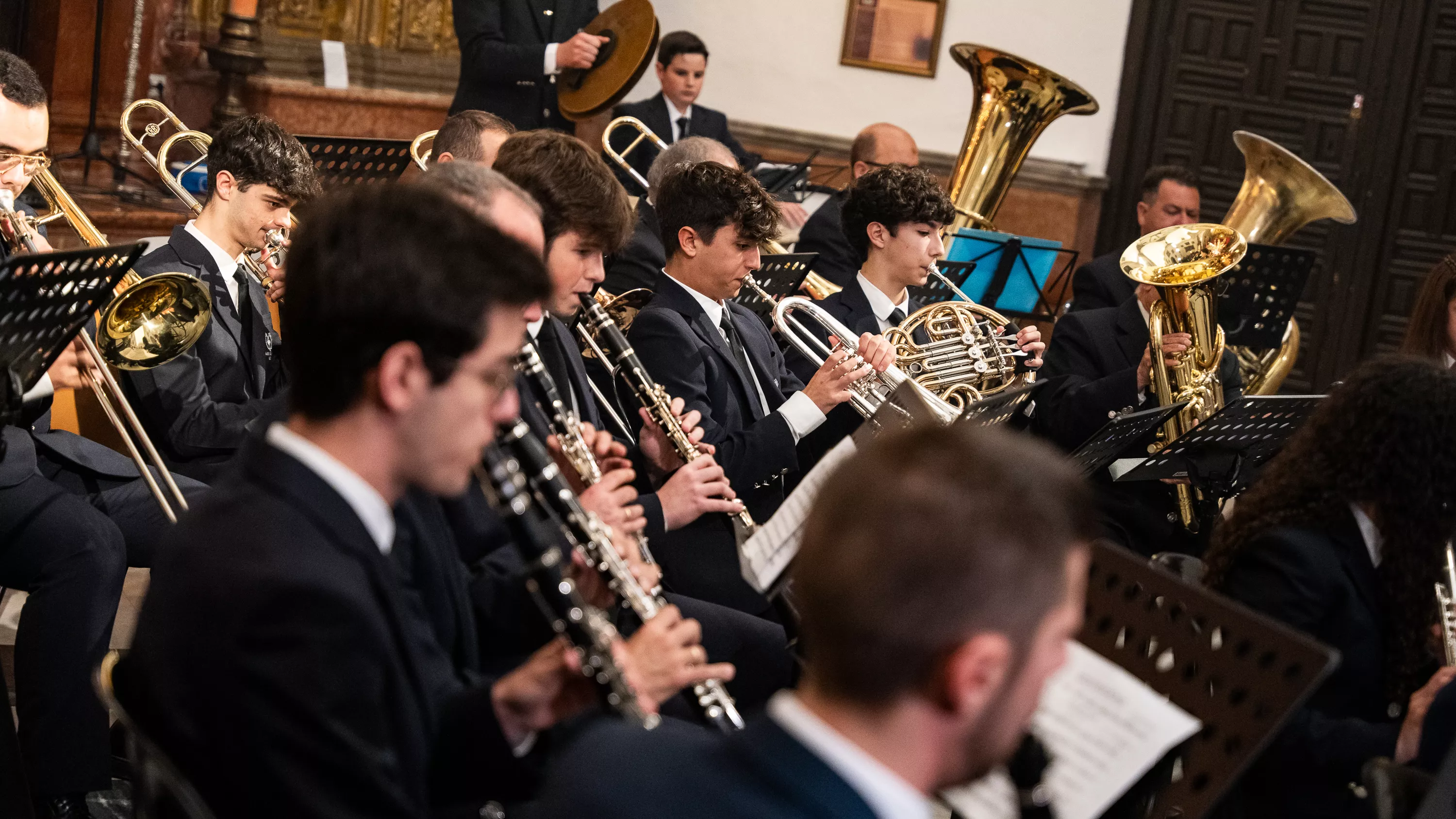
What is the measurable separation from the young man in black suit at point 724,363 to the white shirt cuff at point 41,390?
1.21m

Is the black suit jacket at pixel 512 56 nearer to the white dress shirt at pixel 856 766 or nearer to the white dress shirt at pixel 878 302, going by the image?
the white dress shirt at pixel 878 302

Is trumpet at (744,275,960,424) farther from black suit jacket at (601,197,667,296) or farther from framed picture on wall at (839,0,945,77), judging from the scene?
framed picture on wall at (839,0,945,77)

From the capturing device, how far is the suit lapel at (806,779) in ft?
3.32

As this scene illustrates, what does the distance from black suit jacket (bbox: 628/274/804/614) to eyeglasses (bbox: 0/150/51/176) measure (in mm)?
1469

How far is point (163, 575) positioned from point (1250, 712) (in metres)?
1.27

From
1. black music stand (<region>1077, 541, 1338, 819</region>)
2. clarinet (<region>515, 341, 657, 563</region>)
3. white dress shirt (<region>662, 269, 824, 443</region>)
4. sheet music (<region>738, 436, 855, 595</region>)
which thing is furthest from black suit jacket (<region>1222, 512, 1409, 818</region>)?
white dress shirt (<region>662, 269, 824, 443</region>)

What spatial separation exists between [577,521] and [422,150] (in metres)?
2.99

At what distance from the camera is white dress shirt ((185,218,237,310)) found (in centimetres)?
329

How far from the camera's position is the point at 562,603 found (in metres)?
1.47

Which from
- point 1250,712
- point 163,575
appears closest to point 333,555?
point 163,575

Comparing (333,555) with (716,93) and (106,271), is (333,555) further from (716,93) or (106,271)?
(716,93)

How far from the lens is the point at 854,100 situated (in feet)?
26.9

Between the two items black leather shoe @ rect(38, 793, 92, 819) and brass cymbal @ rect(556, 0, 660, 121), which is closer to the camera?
black leather shoe @ rect(38, 793, 92, 819)

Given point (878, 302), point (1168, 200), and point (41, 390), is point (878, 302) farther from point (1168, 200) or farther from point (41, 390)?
point (1168, 200)
